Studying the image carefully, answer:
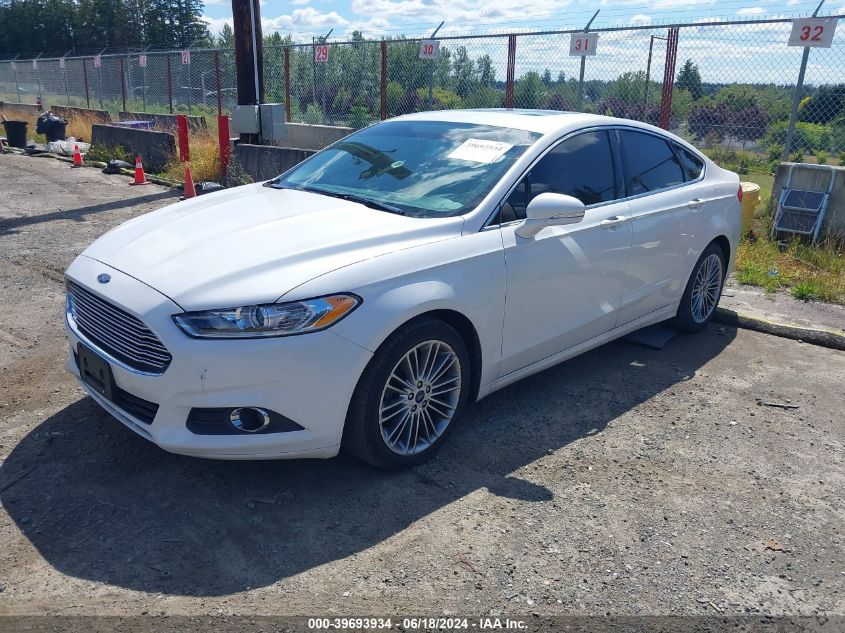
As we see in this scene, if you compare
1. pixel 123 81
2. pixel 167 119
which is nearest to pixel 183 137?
pixel 167 119

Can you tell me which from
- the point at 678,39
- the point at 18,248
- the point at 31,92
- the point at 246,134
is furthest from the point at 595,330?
the point at 31,92

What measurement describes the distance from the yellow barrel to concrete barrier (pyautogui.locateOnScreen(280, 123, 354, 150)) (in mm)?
8686

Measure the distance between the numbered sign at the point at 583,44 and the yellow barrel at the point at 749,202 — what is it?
3.14 metres

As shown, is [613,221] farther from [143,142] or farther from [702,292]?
[143,142]

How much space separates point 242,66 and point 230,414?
9.58 meters

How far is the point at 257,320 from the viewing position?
3139 mm

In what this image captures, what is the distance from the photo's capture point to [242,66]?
37.8 feet

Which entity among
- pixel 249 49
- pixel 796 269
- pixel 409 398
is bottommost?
pixel 796 269

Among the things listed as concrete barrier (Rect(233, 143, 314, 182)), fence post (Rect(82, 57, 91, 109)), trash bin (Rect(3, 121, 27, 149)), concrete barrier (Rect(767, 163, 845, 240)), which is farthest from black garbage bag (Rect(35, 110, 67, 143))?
concrete barrier (Rect(767, 163, 845, 240))

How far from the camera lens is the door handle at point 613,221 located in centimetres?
457

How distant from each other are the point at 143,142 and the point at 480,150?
11853 millimetres

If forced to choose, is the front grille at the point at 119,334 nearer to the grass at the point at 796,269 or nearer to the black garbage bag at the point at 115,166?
the grass at the point at 796,269

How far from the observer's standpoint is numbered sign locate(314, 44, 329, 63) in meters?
15.7

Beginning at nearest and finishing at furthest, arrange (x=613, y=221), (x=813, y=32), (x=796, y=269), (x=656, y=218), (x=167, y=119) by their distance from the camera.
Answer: (x=613, y=221)
(x=656, y=218)
(x=796, y=269)
(x=813, y=32)
(x=167, y=119)
